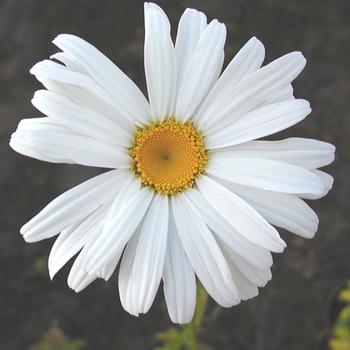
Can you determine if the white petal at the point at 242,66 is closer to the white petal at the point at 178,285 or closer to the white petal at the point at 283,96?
the white petal at the point at 283,96

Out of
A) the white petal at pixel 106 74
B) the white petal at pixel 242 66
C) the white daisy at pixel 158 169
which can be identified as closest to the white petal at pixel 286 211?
the white daisy at pixel 158 169

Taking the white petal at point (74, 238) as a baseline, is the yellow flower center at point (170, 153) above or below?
above

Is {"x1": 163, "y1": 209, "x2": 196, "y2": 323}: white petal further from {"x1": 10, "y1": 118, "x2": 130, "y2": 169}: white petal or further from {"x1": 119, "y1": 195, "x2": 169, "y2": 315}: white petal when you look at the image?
{"x1": 10, "y1": 118, "x2": 130, "y2": 169}: white petal

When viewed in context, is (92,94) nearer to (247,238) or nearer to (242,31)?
(247,238)

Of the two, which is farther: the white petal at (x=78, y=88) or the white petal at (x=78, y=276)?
the white petal at (x=78, y=276)

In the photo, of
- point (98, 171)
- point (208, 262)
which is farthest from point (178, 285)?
point (98, 171)

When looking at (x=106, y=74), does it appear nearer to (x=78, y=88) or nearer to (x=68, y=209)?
(x=78, y=88)

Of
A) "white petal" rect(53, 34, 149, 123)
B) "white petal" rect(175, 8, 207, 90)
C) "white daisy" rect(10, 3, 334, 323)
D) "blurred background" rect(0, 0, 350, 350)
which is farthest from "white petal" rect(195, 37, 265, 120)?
"blurred background" rect(0, 0, 350, 350)

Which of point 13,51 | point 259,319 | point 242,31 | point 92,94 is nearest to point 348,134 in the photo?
point 242,31
